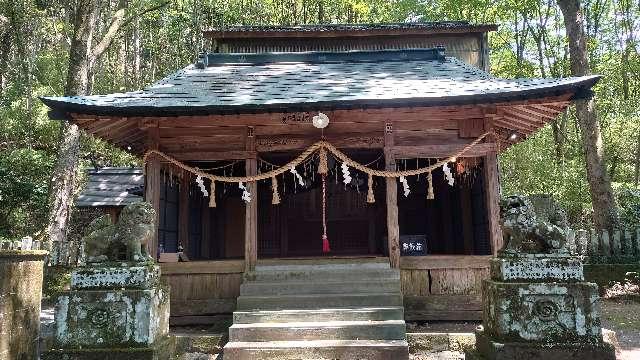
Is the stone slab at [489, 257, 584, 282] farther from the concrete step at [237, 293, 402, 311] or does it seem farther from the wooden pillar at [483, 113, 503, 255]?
the wooden pillar at [483, 113, 503, 255]

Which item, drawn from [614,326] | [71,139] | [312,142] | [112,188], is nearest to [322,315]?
[312,142]

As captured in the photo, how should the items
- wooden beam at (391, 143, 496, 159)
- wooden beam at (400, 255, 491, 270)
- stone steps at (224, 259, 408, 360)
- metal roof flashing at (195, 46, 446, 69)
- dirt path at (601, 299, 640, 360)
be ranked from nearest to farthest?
stone steps at (224, 259, 408, 360)
dirt path at (601, 299, 640, 360)
wooden beam at (400, 255, 491, 270)
wooden beam at (391, 143, 496, 159)
metal roof flashing at (195, 46, 446, 69)

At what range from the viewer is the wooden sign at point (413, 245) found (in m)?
9.98

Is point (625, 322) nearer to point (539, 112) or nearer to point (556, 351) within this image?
point (539, 112)

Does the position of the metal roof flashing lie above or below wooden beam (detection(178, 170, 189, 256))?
above

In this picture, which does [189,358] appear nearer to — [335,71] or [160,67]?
[335,71]

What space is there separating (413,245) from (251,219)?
376cm

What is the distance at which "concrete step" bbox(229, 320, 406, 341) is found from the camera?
258 inches

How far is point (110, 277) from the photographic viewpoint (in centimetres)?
535

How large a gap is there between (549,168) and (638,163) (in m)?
5.31

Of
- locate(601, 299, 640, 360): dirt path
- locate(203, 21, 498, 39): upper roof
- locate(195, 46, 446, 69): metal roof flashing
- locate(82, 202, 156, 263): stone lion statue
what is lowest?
locate(601, 299, 640, 360): dirt path

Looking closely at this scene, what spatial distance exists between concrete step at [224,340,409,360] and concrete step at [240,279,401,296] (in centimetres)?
129

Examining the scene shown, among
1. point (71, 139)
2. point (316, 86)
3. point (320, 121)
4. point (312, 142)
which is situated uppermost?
point (316, 86)

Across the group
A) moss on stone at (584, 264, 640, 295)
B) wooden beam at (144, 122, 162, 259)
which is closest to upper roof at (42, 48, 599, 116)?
wooden beam at (144, 122, 162, 259)
